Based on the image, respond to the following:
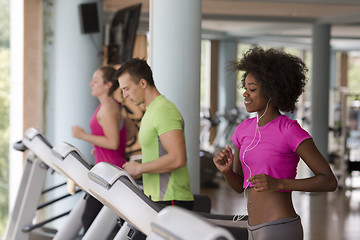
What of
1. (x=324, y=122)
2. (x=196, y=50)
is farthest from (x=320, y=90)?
(x=196, y=50)

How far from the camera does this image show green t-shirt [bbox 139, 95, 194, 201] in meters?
2.49

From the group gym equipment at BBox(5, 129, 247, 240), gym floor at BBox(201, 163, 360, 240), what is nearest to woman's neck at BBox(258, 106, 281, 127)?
gym equipment at BBox(5, 129, 247, 240)

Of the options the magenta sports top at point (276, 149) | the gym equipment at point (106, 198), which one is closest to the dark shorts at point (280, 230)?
the magenta sports top at point (276, 149)

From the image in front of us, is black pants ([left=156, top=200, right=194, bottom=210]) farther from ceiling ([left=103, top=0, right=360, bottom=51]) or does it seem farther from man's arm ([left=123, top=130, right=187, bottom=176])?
ceiling ([left=103, top=0, right=360, bottom=51])

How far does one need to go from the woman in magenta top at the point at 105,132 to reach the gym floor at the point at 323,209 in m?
1.61

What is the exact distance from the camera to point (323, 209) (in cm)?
684

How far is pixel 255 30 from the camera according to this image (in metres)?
11.8

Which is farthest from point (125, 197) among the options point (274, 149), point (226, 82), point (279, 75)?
point (226, 82)

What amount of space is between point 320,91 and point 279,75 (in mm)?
7547

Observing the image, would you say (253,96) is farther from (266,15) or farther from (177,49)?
(266,15)

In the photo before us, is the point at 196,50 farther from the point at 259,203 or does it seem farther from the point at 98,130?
the point at 259,203

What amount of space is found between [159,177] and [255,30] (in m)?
9.55

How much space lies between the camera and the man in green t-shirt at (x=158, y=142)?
247cm

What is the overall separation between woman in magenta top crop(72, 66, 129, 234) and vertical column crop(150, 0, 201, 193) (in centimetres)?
32
